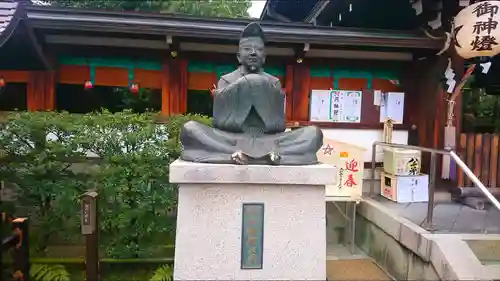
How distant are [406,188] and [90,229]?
480 centimetres

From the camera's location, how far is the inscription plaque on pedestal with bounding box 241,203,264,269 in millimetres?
3109

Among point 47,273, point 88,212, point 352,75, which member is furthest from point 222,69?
point 47,273

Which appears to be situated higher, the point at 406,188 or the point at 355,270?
the point at 406,188

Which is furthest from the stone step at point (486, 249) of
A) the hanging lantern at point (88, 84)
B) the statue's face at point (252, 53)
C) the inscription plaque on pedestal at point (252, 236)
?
the hanging lantern at point (88, 84)

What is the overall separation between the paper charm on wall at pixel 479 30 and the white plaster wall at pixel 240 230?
424cm

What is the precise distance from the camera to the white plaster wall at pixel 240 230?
10.1 feet

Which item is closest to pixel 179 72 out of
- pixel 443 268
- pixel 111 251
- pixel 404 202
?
pixel 111 251

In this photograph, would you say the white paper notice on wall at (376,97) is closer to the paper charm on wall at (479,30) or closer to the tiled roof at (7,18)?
the paper charm on wall at (479,30)

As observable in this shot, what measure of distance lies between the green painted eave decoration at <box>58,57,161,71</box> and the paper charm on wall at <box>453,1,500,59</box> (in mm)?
5147

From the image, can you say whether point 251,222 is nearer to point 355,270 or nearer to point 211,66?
point 355,270

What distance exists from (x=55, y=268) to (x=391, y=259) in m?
4.20

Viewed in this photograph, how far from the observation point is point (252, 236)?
10.2 feet

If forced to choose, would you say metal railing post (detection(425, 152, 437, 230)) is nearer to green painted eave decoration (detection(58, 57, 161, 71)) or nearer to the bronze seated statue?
the bronze seated statue

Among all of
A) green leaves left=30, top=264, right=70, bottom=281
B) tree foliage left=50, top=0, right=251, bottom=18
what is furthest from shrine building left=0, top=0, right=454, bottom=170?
tree foliage left=50, top=0, right=251, bottom=18
